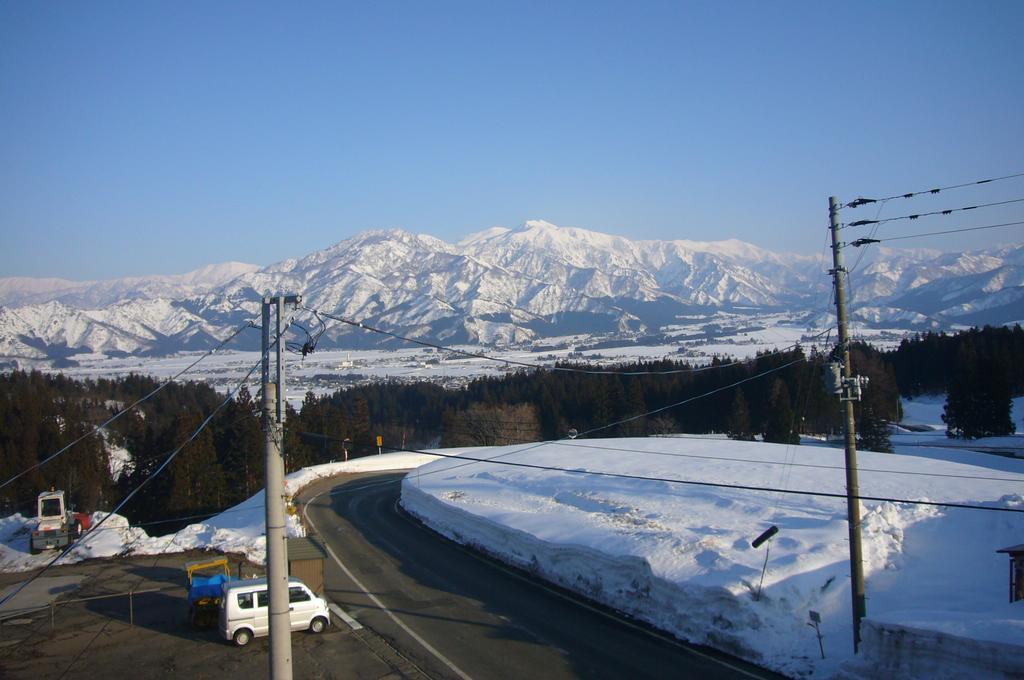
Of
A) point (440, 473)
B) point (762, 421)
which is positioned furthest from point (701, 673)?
point (762, 421)

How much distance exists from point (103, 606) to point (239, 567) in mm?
3430

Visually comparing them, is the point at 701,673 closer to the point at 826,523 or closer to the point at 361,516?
the point at 826,523

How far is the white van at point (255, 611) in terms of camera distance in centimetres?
1388

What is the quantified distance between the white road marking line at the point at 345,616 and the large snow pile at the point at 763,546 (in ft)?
17.3

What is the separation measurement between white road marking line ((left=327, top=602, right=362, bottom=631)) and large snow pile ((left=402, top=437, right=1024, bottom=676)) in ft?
17.3

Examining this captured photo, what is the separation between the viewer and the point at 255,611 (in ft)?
46.4

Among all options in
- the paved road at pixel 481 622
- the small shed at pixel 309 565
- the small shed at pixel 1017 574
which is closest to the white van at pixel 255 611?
the paved road at pixel 481 622

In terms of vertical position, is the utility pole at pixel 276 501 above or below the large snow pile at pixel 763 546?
above

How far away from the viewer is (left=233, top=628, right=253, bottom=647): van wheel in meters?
13.9

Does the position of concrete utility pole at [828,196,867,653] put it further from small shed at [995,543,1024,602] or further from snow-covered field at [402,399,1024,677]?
small shed at [995,543,1024,602]

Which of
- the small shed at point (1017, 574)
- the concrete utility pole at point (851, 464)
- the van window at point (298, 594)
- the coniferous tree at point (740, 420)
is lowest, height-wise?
the coniferous tree at point (740, 420)

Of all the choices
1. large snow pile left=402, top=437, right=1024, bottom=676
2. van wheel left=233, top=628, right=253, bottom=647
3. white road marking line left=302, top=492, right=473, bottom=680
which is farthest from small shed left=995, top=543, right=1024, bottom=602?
van wheel left=233, top=628, right=253, bottom=647

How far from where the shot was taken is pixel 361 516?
29.4 metres

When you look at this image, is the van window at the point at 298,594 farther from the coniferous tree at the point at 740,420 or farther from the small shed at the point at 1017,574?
the coniferous tree at the point at 740,420
